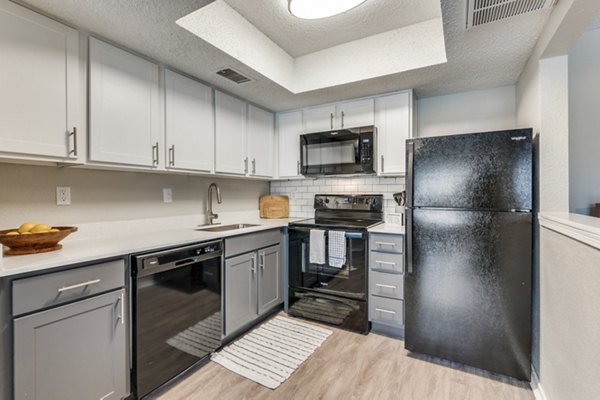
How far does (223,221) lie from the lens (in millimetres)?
3033

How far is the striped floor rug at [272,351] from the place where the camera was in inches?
76.0

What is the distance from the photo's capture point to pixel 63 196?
1825 mm

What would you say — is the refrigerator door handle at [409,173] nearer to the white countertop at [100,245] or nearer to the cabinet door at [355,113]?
the cabinet door at [355,113]

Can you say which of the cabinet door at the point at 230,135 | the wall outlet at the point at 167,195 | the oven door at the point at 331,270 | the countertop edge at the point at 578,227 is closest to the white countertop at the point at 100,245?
the wall outlet at the point at 167,195

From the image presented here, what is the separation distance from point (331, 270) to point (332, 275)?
0.15 feet

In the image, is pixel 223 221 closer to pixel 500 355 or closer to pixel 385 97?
pixel 385 97

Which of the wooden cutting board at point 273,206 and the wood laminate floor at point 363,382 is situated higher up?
the wooden cutting board at point 273,206

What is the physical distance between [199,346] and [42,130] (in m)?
1.63

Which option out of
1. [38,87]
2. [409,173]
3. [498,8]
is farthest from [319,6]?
[38,87]

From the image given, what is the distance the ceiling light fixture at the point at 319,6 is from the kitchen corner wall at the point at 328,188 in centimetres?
178

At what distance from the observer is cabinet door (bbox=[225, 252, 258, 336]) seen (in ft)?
7.36

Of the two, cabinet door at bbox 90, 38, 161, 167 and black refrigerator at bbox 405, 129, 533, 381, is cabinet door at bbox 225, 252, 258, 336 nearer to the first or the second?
cabinet door at bbox 90, 38, 161, 167

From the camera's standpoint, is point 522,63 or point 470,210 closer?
point 470,210

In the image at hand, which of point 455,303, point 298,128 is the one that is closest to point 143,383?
point 455,303
